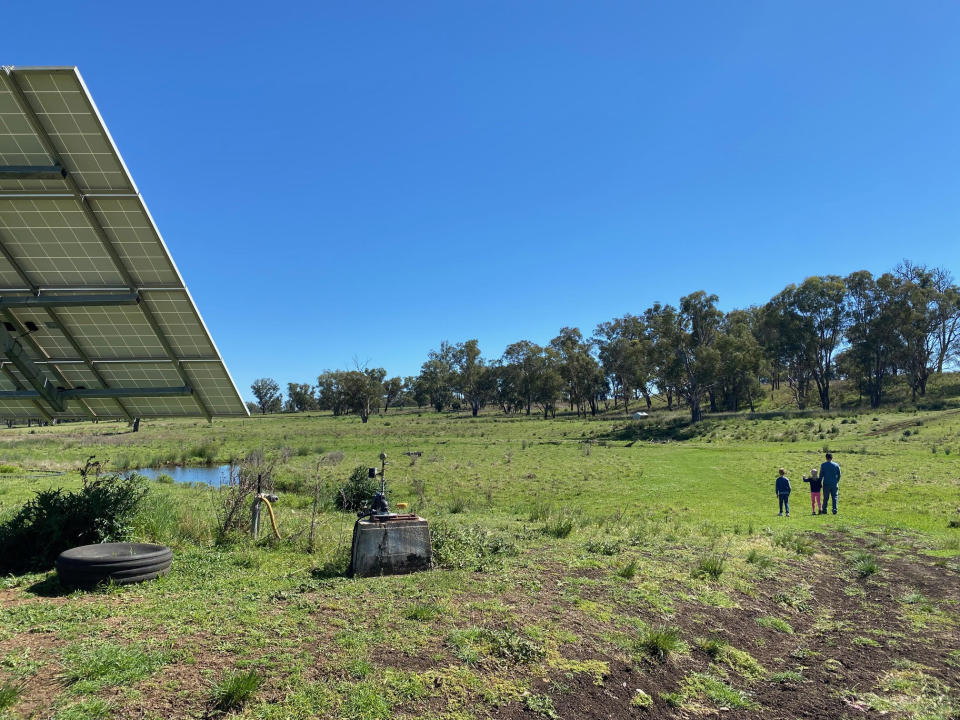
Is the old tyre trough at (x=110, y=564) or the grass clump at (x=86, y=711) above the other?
the old tyre trough at (x=110, y=564)

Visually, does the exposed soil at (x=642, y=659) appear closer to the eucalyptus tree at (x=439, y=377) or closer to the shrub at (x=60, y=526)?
the shrub at (x=60, y=526)

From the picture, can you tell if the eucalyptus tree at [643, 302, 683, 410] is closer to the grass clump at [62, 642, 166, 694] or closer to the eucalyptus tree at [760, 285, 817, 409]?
the eucalyptus tree at [760, 285, 817, 409]

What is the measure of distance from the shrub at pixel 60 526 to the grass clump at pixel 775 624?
1215 centimetres

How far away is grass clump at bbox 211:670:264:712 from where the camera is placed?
5637 mm

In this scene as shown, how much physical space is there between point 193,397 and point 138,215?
5.31 meters

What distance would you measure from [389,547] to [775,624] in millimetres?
7034

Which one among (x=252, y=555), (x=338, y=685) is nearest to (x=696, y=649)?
(x=338, y=685)

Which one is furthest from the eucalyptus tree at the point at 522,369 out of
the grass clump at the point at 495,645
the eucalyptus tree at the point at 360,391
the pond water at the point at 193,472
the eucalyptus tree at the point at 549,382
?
the grass clump at the point at 495,645

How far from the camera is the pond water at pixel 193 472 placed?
34.9 m

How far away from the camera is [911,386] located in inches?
3529

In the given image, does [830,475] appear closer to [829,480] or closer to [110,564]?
[829,480]

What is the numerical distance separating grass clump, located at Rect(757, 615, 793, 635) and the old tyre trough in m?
10.6

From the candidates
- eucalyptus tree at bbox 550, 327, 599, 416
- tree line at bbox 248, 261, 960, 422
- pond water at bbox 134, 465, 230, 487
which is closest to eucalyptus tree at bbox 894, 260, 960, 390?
tree line at bbox 248, 261, 960, 422

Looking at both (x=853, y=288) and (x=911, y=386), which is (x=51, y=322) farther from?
(x=911, y=386)
